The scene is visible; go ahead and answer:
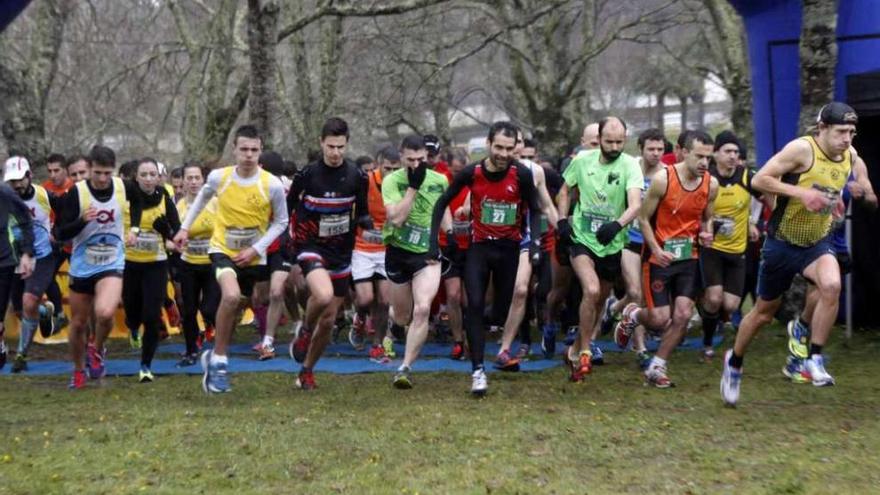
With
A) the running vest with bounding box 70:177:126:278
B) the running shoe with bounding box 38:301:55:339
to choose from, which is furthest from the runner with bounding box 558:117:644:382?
the running shoe with bounding box 38:301:55:339

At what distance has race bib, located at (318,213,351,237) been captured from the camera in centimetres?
1023

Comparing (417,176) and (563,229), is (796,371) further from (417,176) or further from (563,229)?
(417,176)

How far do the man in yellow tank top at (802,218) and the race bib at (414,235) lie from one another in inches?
124

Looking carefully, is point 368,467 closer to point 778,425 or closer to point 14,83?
point 778,425

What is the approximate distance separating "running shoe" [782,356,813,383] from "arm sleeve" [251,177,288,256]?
433cm

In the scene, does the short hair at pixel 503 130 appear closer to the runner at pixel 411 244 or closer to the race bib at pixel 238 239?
the runner at pixel 411 244

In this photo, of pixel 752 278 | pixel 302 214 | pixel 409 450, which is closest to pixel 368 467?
pixel 409 450

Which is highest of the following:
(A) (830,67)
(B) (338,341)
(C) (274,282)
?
(A) (830,67)

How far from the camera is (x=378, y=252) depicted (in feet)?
43.7

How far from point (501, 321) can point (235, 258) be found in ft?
7.65

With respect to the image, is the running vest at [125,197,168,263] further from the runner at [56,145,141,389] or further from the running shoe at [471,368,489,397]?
the running shoe at [471,368,489,397]

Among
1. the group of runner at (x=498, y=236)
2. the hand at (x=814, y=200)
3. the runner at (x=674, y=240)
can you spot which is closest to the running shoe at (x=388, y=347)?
the group of runner at (x=498, y=236)

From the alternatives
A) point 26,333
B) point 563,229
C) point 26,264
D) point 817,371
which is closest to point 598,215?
point 563,229

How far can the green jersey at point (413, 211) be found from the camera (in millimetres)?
11164
